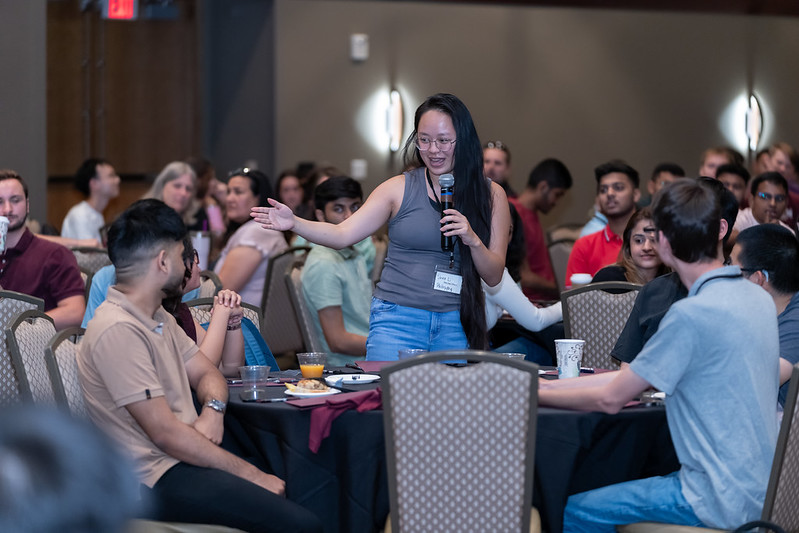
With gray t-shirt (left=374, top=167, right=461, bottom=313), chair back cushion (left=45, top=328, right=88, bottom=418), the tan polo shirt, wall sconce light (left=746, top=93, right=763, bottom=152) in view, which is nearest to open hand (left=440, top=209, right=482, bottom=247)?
gray t-shirt (left=374, top=167, right=461, bottom=313)

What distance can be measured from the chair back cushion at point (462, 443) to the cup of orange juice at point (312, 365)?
79cm

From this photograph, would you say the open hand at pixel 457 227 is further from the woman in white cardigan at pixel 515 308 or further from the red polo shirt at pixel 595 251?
the red polo shirt at pixel 595 251

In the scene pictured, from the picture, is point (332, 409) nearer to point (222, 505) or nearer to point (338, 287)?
point (222, 505)

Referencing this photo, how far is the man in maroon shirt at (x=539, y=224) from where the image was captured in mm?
6340

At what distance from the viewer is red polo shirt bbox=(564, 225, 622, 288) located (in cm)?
524

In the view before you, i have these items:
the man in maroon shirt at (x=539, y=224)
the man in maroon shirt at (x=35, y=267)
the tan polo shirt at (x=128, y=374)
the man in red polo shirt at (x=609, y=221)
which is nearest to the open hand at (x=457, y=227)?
the tan polo shirt at (x=128, y=374)

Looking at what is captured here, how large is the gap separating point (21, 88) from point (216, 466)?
4455 millimetres

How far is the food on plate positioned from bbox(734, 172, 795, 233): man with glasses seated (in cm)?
352

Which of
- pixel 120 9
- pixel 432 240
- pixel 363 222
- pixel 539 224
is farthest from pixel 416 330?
pixel 120 9

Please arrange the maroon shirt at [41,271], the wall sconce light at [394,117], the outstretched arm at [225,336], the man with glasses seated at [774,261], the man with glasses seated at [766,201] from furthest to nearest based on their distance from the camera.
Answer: the wall sconce light at [394,117]
the man with glasses seated at [766,201]
the maroon shirt at [41,271]
the outstretched arm at [225,336]
the man with glasses seated at [774,261]

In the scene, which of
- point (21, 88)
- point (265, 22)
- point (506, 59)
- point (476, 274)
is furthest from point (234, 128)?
point (476, 274)

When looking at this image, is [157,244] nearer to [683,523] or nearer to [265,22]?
[683,523]

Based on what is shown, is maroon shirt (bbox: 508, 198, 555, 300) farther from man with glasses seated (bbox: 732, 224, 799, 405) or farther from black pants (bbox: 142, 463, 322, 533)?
black pants (bbox: 142, 463, 322, 533)

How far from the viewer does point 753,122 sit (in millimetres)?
10430
